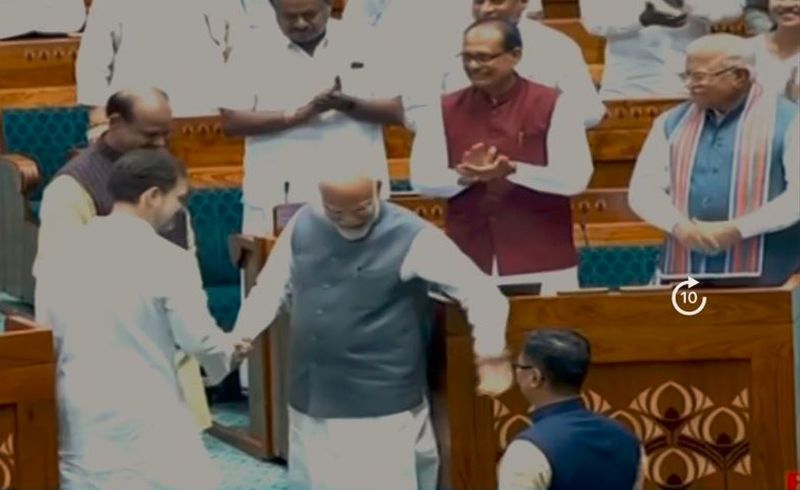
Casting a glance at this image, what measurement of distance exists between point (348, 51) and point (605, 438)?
11.2 feet

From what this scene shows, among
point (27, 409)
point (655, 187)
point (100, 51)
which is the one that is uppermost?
point (100, 51)

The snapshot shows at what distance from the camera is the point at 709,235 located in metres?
6.87

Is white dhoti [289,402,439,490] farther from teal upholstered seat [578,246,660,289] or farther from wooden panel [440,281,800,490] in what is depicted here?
teal upholstered seat [578,246,660,289]

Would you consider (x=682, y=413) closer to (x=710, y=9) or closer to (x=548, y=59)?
(x=548, y=59)

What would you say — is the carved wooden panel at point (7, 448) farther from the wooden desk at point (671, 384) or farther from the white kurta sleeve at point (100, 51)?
the white kurta sleeve at point (100, 51)

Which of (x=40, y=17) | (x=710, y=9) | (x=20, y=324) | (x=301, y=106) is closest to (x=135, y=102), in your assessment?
(x=20, y=324)

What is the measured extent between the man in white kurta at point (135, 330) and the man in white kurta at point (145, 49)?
9.95ft

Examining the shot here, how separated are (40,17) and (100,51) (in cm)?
148

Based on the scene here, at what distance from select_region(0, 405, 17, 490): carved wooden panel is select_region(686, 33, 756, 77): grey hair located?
2.27 meters

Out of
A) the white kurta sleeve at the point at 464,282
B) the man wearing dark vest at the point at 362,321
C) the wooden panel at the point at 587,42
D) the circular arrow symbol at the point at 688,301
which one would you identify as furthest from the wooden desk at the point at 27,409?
the wooden panel at the point at 587,42

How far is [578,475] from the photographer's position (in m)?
5.14

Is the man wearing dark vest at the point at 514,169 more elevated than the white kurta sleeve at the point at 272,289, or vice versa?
the man wearing dark vest at the point at 514,169

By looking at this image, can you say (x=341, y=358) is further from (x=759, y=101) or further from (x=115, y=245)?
(x=759, y=101)

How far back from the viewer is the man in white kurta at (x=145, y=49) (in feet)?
29.9
